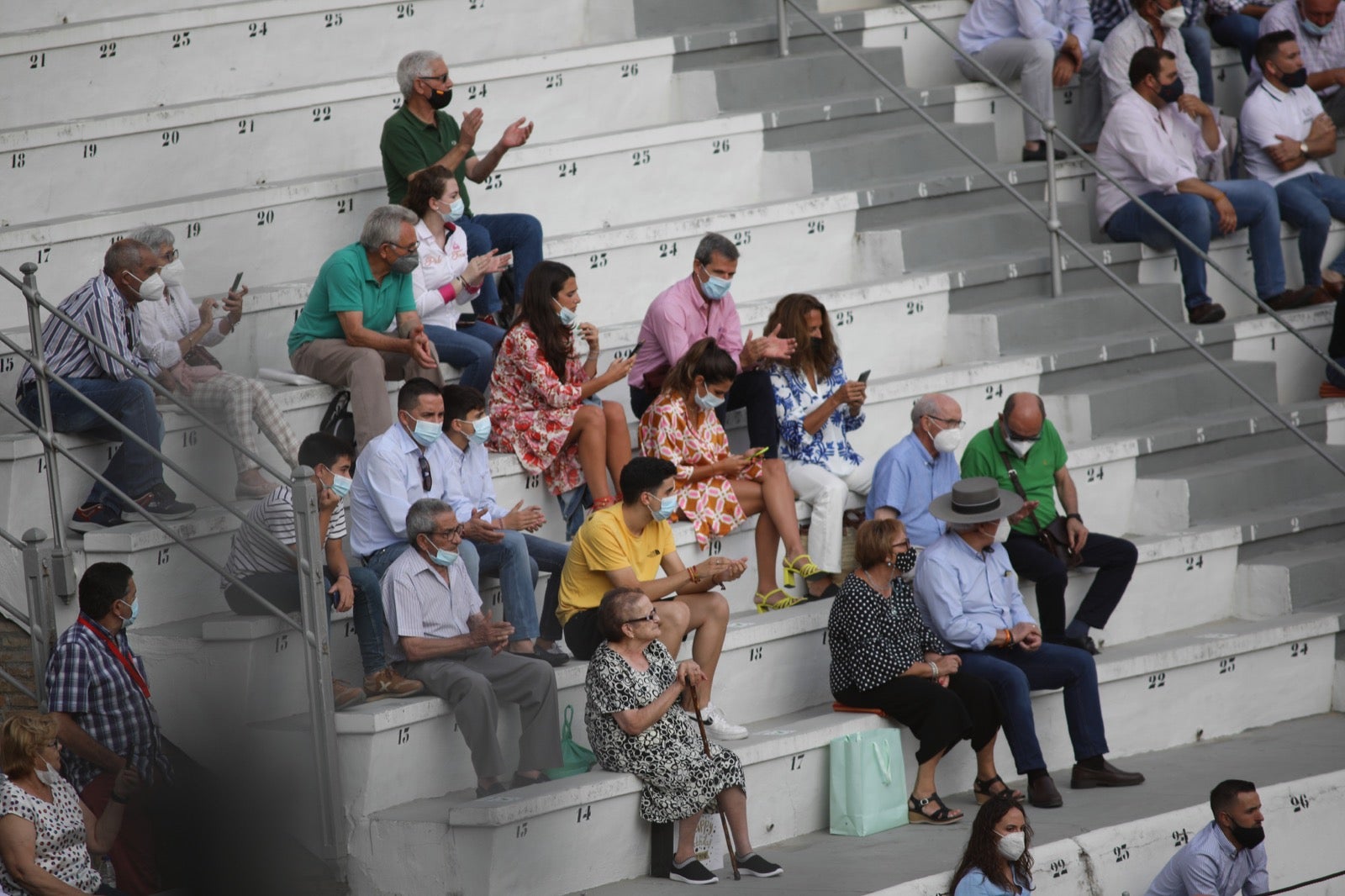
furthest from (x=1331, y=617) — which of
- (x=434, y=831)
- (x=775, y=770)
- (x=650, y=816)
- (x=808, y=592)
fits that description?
(x=434, y=831)

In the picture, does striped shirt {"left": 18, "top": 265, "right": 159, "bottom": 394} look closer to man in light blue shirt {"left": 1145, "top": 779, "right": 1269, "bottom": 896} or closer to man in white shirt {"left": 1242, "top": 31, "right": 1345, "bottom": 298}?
man in light blue shirt {"left": 1145, "top": 779, "right": 1269, "bottom": 896}

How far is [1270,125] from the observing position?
33.3 feet

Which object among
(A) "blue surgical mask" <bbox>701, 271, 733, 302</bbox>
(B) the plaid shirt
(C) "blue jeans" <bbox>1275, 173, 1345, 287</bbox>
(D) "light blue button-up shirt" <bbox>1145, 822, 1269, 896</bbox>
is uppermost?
(C) "blue jeans" <bbox>1275, 173, 1345, 287</bbox>

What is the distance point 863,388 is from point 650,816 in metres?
2.29

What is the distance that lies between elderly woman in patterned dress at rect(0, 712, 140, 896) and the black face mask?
7.83 metres

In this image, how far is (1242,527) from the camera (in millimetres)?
8609

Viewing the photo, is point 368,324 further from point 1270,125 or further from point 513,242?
point 1270,125

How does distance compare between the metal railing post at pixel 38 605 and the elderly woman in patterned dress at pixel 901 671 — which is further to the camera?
the elderly woman in patterned dress at pixel 901 671

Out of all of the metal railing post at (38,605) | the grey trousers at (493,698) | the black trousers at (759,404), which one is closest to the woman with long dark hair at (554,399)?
the black trousers at (759,404)

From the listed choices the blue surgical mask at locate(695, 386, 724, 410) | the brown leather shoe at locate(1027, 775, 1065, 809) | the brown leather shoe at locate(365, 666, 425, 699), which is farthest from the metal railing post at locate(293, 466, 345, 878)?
the brown leather shoe at locate(1027, 775, 1065, 809)

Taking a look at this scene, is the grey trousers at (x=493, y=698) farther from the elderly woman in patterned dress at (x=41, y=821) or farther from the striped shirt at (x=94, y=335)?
→ the striped shirt at (x=94, y=335)

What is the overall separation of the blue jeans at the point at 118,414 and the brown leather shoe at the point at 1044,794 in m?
3.57

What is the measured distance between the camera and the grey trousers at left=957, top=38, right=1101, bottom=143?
10.1 metres

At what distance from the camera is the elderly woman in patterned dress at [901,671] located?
22.4 feet
